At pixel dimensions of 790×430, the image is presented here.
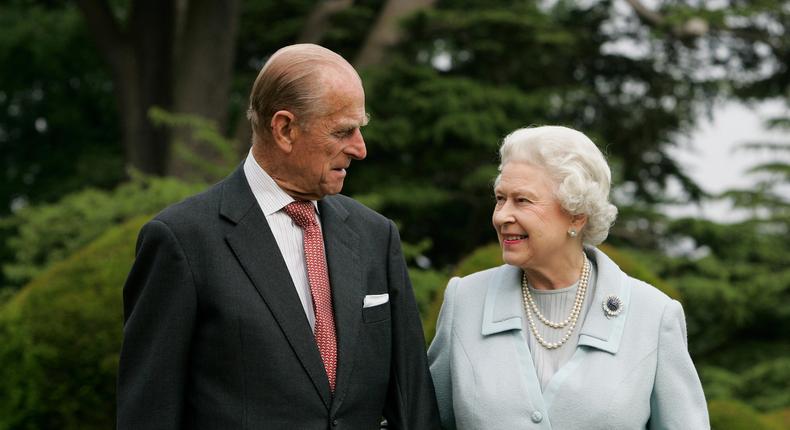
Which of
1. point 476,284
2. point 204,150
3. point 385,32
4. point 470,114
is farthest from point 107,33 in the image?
point 476,284

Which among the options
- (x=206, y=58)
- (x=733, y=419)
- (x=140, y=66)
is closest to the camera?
(x=733, y=419)

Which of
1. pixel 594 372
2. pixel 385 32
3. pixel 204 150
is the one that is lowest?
pixel 204 150

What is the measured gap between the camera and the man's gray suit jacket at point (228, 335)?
9.72 ft

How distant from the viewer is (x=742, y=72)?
12.3 metres

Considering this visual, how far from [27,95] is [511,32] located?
753 centimetres

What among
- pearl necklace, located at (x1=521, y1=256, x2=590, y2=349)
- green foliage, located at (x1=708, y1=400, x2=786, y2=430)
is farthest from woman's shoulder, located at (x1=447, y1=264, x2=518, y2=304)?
green foliage, located at (x1=708, y1=400, x2=786, y2=430)

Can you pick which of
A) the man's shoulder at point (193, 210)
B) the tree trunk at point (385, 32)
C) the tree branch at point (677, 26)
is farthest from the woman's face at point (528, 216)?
the tree trunk at point (385, 32)

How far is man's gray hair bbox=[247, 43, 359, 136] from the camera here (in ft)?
10.1

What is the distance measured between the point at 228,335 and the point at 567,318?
1052 millimetres

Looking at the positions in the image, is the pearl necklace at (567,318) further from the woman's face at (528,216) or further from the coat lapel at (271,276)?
the coat lapel at (271,276)

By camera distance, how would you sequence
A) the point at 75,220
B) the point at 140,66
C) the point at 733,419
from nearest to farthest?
the point at 733,419
the point at 75,220
the point at 140,66

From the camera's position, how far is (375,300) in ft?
10.7

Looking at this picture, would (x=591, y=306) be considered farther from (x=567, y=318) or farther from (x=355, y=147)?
(x=355, y=147)

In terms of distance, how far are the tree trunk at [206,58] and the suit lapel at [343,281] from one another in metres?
8.48
